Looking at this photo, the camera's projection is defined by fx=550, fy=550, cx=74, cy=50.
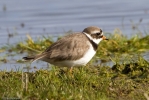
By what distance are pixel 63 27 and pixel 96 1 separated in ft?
12.2

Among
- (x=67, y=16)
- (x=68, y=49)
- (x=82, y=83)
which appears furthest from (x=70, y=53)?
(x=67, y=16)

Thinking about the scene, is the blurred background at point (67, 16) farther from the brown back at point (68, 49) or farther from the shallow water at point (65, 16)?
the brown back at point (68, 49)

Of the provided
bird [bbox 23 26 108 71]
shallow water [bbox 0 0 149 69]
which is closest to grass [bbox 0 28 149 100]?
bird [bbox 23 26 108 71]

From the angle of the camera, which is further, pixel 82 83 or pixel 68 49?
pixel 68 49

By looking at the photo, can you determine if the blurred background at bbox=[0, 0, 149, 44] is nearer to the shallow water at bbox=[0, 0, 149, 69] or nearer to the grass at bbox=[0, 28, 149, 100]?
the shallow water at bbox=[0, 0, 149, 69]

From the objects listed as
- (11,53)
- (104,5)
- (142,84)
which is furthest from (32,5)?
(142,84)

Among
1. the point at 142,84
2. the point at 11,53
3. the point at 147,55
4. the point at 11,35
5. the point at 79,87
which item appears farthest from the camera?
the point at 11,35

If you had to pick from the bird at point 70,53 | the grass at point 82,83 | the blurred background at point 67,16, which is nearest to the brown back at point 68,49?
the bird at point 70,53

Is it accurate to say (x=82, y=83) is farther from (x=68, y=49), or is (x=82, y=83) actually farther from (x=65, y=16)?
(x=65, y=16)

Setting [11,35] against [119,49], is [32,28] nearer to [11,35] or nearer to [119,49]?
[11,35]

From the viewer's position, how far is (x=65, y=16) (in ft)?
56.3

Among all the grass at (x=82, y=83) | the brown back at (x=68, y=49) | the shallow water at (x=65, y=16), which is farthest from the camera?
the shallow water at (x=65, y=16)

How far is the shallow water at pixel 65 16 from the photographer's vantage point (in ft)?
51.1

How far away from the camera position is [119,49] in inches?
507
